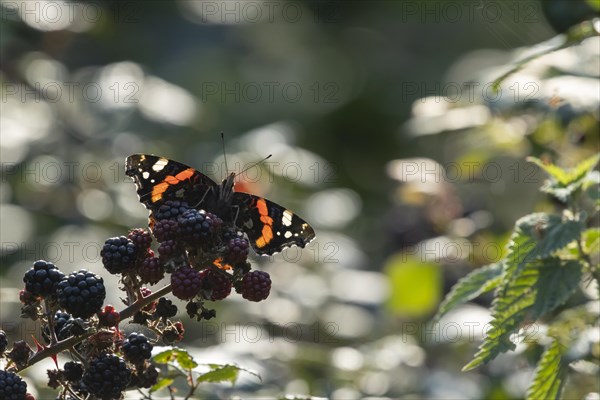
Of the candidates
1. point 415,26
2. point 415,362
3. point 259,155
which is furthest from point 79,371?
point 415,26

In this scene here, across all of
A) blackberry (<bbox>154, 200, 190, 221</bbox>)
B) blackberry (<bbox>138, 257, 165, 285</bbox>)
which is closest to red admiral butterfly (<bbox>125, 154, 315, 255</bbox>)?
blackberry (<bbox>154, 200, 190, 221</bbox>)

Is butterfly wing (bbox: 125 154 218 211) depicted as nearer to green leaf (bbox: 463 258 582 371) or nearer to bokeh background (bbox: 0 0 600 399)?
bokeh background (bbox: 0 0 600 399)

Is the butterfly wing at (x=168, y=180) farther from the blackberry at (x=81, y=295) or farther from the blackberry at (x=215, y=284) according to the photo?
the blackberry at (x=81, y=295)

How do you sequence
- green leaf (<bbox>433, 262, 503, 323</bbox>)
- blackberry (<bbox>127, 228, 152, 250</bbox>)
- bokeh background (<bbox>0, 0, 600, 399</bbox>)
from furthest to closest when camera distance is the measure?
bokeh background (<bbox>0, 0, 600, 399</bbox>), green leaf (<bbox>433, 262, 503, 323</bbox>), blackberry (<bbox>127, 228, 152, 250</bbox>)

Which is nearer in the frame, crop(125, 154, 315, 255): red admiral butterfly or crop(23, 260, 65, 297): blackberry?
crop(23, 260, 65, 297): blackberry

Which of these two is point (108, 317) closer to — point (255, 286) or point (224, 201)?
point (255, 286)

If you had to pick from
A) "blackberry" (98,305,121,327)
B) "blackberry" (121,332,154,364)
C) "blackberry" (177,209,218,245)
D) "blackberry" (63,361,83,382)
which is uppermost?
"blackberry" (177,209,218,245)
